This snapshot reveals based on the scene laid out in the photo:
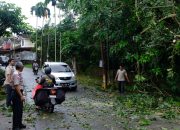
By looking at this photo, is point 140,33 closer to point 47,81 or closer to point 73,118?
point 47,81

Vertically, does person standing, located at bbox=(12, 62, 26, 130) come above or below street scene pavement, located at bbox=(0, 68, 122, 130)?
above

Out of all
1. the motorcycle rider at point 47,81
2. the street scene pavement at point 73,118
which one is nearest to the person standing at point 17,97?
the street scene pavement at point 73,118

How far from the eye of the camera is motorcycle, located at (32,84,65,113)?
1473 centimetres

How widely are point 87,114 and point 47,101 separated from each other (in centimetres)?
155

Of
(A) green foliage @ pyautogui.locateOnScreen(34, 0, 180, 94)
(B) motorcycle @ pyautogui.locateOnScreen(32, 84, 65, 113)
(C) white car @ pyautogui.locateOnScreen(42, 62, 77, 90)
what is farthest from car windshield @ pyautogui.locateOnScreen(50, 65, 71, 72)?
(B) motorcycle @ pyautogui.locateOnScreen(32, 84, 65, 113)

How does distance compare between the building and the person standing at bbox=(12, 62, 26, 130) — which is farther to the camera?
the building

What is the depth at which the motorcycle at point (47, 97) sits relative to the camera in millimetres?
14734

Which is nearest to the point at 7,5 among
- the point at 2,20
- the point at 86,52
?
the point at 2,20

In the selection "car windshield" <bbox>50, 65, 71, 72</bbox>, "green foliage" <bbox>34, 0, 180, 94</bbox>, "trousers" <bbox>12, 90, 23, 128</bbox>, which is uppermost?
"green foliage" <bbox>34, 0, 180, 94</bbox>

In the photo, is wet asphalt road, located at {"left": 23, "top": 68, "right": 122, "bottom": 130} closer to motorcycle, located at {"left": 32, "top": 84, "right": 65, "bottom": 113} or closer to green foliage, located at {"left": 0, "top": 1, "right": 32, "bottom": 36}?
motorcycle, located at {"left": 32, "top": 84, "right": 65, "bottom": 113}

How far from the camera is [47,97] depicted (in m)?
14.7

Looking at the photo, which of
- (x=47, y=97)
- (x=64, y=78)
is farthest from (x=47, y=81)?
(x=64, y=78)

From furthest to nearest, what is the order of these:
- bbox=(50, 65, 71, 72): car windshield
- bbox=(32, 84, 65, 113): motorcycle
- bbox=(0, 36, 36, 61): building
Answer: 1. bbox=(0, 36, 36, 61): building
2. bbox=(50, 65, 71, 72): car windshield
3. bbox=(32, 84, 65, 113): motorcycle

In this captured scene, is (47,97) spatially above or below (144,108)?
above
